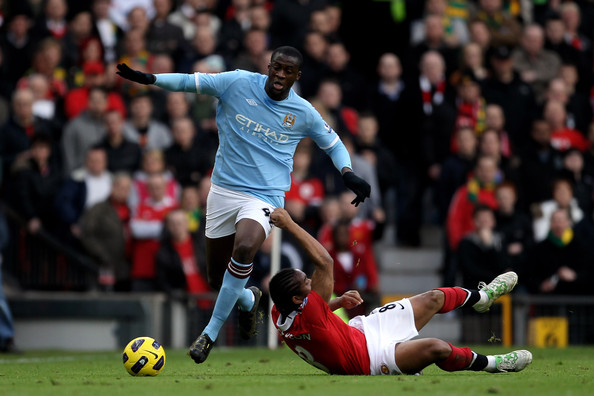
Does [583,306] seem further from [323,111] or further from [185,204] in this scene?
[185,204]

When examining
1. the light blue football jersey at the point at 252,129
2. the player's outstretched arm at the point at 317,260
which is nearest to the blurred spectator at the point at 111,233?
the light blue football jersey at the point at 252,129

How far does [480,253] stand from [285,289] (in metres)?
7.42

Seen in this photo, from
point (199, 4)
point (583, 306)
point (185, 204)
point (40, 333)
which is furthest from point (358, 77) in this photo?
point (40, 333)

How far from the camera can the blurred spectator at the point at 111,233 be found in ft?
51.0

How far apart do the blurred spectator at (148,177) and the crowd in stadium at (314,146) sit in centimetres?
3

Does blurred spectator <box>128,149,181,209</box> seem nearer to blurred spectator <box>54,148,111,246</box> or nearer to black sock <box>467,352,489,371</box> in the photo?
blurred spectator <box>54,148,111,246</box>

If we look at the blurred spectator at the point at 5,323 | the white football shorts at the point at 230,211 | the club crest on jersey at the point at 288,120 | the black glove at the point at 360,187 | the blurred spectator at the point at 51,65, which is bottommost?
the blurred spectator at the point at 5,323

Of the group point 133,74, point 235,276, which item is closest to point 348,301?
point 235,276

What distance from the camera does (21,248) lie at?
51.4 feet

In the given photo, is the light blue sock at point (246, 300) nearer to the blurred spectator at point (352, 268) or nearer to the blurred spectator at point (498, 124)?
the blurred spectator at point (352, 268)

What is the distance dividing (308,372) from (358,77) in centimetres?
876

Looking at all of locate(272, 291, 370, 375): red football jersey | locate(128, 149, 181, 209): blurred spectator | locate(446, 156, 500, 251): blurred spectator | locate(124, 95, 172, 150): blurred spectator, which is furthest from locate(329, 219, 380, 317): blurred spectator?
locate(272, 291, 370, 375): red football jersey

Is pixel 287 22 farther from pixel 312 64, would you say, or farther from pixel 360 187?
pixel 360 187

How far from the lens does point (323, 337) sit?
9.06 metres
